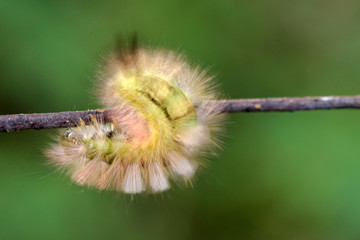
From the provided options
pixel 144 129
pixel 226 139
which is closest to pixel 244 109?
pixel 144 129

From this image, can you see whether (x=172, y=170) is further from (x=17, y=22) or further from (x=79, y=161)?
(x=17, y=22)

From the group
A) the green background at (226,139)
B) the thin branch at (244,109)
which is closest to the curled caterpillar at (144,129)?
the thin branch at (244,109)

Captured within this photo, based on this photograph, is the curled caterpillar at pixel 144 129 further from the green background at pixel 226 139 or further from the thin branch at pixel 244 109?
the green background at pixel 226 139

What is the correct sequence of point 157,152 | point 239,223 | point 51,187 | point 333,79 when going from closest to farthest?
point 157,152, point 51,187, point 239,223, point 333,79

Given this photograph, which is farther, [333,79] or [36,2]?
[333,79]

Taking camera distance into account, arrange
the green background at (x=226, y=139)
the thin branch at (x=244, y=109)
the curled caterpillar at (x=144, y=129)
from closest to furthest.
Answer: the thin branch at (x=244, y=109)
the curled caterpillar at (x=144, y=129)
the green background at (x=226, y=139)

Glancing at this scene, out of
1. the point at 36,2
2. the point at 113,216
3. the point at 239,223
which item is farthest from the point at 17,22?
the point at 239,223
